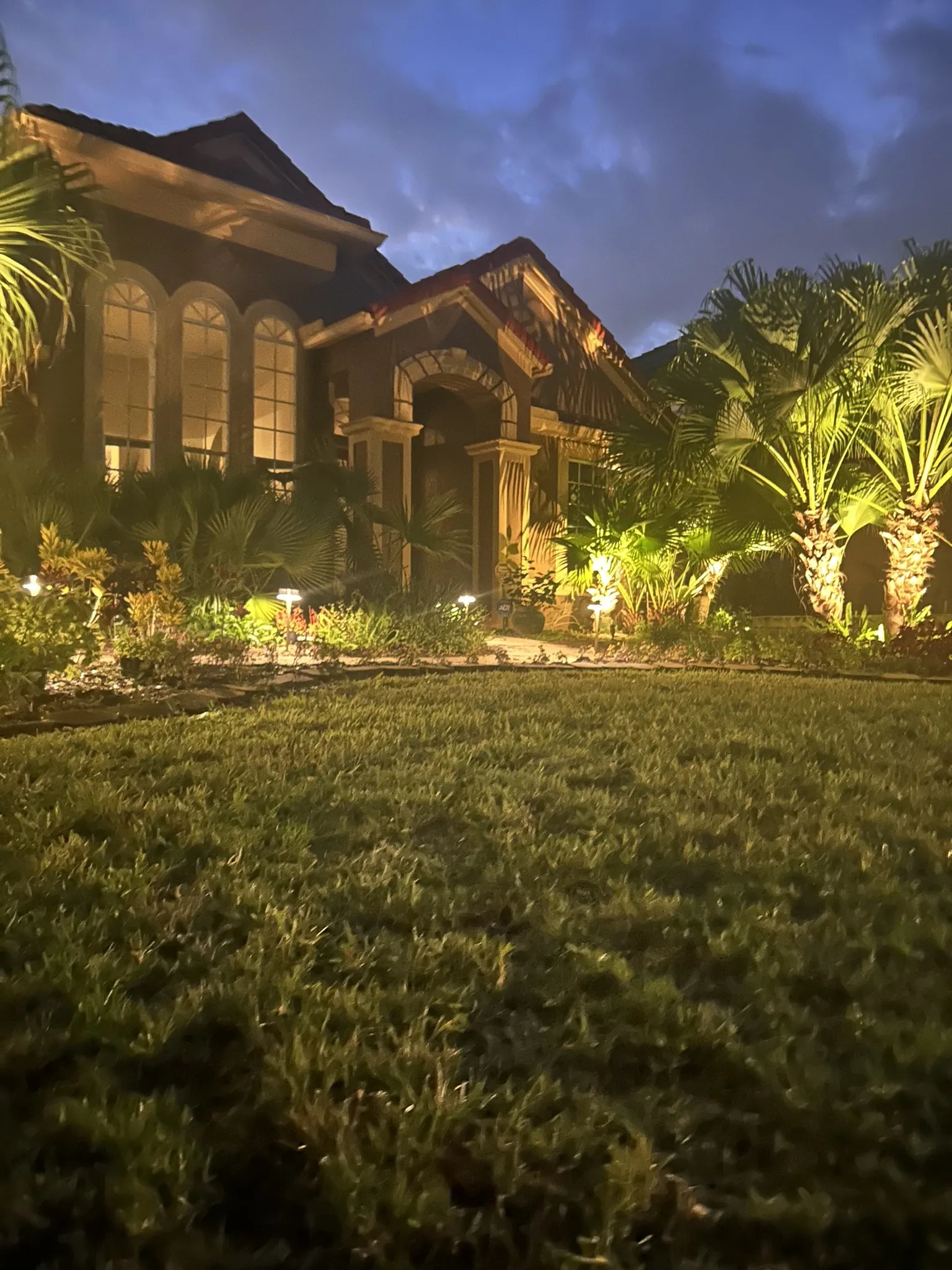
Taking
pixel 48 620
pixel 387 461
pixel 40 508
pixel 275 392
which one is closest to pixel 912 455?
pixel 387 461

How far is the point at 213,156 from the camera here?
13.5m

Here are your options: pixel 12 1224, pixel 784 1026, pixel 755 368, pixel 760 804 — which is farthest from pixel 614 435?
pixel 12 1224

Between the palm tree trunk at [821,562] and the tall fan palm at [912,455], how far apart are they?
0.67 meters

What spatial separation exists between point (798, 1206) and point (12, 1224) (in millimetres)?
1269

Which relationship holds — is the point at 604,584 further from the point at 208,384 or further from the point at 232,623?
the point at 208,384

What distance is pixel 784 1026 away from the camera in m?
1.98

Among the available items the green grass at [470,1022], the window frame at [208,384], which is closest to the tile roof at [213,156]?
the window frame at [208,384]

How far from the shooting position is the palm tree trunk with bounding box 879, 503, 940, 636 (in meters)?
10.5

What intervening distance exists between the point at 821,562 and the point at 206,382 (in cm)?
877

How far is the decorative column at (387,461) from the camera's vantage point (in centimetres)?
1225

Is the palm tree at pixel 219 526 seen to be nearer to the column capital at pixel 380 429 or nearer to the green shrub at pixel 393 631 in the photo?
the green shrub at pixel 393 631

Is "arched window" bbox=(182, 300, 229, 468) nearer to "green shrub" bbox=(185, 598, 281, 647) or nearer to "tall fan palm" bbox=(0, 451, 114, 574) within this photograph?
"tall fan palm" bbox=(0, 451, 114, 574)

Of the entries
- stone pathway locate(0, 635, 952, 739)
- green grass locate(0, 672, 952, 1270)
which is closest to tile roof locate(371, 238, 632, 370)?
stone pathway locate(0, 635, 952, 739)

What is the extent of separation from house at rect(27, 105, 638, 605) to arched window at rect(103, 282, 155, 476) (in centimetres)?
2
